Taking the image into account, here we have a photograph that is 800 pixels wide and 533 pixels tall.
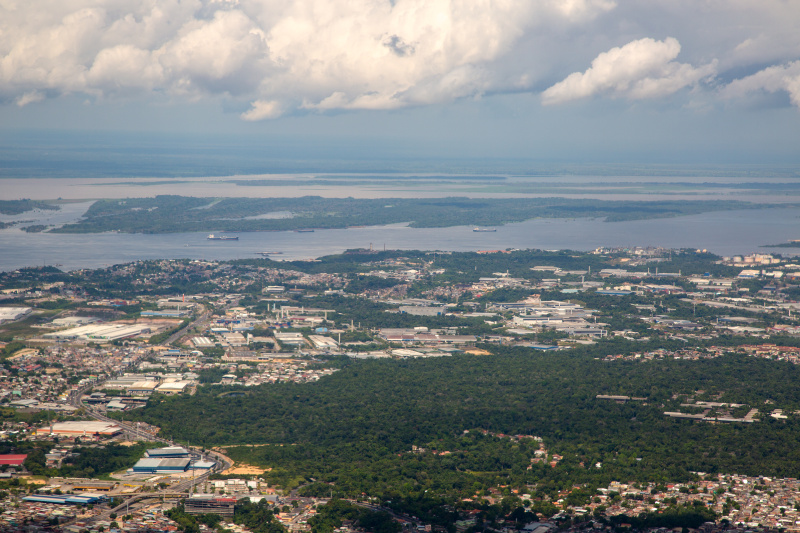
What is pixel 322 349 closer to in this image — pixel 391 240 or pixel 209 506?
pixel 209 506

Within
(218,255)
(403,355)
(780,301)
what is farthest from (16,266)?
(780,301)

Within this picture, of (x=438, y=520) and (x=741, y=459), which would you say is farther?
(x=741, y=459)

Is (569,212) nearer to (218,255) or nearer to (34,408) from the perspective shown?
(218,255)

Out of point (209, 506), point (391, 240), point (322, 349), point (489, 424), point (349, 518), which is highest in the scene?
point (391, 240)

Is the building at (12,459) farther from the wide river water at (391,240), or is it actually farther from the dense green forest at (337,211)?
the dense green forest at (337,211)

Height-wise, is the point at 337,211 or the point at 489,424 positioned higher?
the point at 337,211

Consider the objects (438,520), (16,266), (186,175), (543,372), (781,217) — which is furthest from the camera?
(186,175)

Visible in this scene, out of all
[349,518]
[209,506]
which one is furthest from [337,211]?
[349,518]

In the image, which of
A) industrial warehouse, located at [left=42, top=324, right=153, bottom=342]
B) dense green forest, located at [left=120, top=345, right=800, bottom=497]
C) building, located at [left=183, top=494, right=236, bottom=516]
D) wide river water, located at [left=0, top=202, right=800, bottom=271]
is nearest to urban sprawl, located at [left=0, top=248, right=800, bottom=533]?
building, located at [left=183, top=494, right=236, bottom=516]
